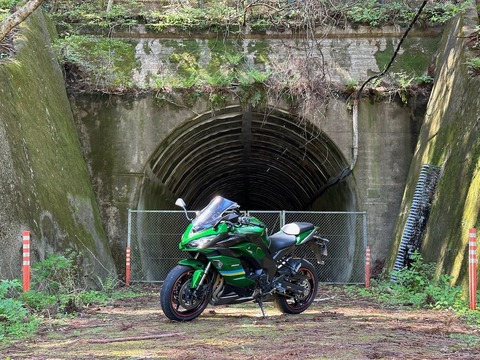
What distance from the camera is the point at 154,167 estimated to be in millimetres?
12805

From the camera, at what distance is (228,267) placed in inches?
228

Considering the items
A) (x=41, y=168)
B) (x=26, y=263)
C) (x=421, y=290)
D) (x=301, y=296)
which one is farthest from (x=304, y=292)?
(x=41, y=168)

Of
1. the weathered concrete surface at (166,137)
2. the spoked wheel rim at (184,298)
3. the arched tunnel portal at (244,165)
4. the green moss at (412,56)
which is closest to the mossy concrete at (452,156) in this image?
the green moss at (412,56)

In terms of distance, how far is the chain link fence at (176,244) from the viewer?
11.9m

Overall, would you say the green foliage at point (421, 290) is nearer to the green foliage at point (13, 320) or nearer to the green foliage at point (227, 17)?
the green foliage at point (13, 320)

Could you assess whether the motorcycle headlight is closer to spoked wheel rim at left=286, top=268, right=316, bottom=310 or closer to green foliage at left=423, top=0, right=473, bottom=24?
spoked wheel rim at left=286, top=268, right=316, bottom=310

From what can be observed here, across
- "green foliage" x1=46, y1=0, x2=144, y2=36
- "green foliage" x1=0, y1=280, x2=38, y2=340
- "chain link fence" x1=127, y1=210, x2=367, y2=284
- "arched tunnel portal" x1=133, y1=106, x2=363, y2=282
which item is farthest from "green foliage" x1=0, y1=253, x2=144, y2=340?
"green foliage" x1=46, y1=0, x2=144, y2=36

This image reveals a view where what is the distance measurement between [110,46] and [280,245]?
25.5 feet

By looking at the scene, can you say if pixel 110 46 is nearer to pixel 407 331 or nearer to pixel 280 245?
pixel 280 245

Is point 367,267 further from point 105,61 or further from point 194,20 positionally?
point 105,61

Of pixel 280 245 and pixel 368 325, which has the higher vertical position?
pixel 280 245

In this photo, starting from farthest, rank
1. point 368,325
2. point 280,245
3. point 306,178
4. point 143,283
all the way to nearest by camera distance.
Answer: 1. point 306,178
2. point 143,283
3. point 280,245
4. point 368,325

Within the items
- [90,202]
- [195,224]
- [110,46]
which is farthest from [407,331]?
[110,46]

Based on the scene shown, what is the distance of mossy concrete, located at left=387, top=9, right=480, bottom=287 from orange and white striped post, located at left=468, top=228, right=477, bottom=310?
45 cm
